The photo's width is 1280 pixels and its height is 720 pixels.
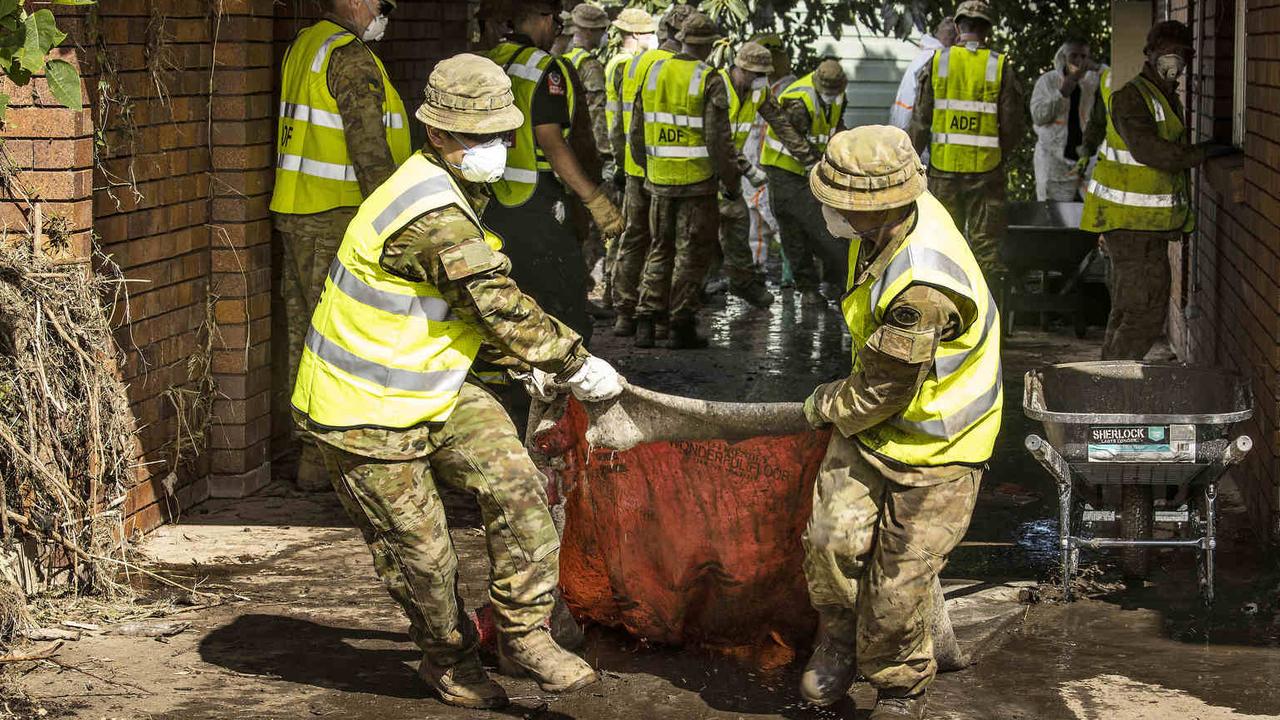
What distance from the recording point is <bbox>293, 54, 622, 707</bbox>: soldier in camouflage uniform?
468cm

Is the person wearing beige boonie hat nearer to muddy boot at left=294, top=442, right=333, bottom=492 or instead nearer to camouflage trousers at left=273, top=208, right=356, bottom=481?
camouflage trousers at left=273, top=208, right=356, bottom=481

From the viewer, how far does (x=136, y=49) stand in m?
6.53

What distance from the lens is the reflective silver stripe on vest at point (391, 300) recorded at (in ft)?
15.4

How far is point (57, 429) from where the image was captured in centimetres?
586

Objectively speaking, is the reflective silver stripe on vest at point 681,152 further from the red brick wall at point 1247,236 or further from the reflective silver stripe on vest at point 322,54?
the reflective silver stripe on vest at point 322,54

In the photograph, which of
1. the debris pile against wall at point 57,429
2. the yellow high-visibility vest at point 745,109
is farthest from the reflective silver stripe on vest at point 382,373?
the yellow high-visibility vest at point 745,109

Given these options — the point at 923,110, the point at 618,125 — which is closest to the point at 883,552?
the point at 923,110

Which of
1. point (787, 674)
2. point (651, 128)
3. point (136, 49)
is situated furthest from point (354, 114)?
point (651, 128)

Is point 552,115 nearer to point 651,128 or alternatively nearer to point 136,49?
point 136,49

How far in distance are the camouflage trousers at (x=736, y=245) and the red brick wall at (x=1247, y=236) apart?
3.75 meters

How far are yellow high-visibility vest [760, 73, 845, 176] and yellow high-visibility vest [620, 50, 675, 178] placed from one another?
1283 mm

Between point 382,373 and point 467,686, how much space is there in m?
0.97

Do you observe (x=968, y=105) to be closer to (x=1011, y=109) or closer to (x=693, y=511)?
(x=1011, y=109)

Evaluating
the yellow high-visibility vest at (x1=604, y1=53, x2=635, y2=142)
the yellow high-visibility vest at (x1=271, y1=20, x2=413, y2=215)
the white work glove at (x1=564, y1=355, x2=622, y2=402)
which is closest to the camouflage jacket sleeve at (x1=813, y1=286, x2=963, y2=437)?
the white work glove at (x1=564, y1=355, x2=622, y2=402)
